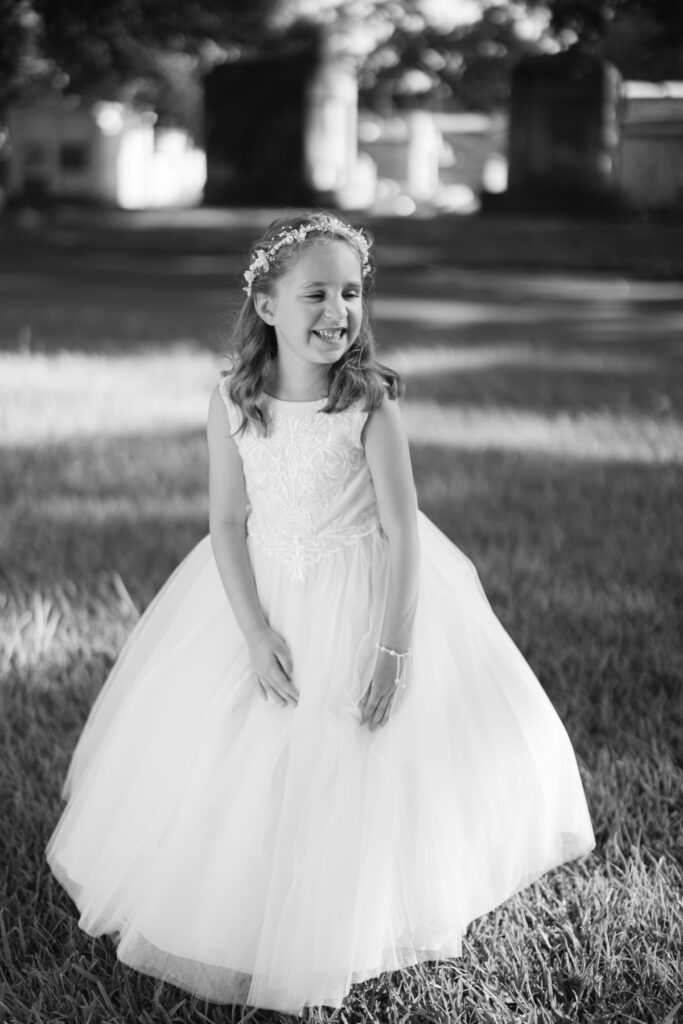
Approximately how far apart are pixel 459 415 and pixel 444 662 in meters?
4.46

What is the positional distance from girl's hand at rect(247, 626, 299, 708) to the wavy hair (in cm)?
35

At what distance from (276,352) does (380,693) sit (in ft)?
2.04

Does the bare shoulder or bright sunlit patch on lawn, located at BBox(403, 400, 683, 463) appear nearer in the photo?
the bare shoulder

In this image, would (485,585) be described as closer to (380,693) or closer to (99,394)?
(380,693)

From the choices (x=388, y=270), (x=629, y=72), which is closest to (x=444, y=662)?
(x=388, y=270)

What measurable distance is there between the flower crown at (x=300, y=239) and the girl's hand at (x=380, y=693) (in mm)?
658

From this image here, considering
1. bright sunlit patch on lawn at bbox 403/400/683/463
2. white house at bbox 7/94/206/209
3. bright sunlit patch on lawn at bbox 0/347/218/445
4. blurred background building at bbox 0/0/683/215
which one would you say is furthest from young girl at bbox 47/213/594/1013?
white house at bbox 7/94/206/209

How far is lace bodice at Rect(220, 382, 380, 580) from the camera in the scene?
2059 mm

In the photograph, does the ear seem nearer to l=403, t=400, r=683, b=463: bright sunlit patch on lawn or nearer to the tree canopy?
l=403, t=400, r=683, b=463: bright sunlit patch on lawn

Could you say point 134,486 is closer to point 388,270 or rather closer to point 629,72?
point 388,270

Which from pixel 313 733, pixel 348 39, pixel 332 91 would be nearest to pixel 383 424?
pixel 313 733

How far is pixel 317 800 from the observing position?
77.5 inches

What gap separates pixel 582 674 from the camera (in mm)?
3250

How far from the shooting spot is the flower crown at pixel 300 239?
6.60ft
